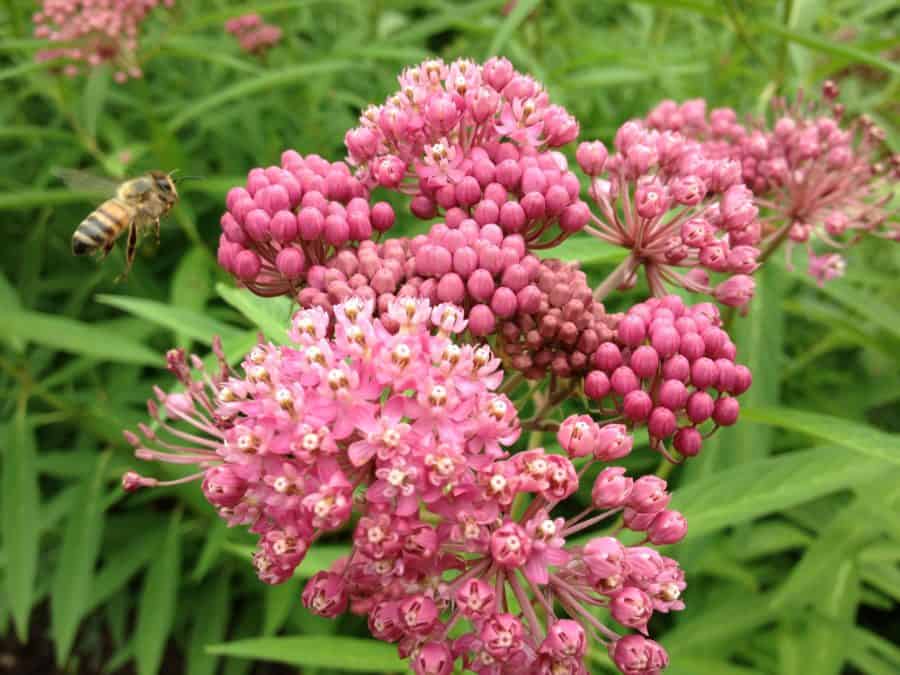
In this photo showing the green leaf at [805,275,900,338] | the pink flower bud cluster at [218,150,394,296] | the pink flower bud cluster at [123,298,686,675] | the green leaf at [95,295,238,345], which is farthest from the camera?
the green leaf at [805,275,900,338]

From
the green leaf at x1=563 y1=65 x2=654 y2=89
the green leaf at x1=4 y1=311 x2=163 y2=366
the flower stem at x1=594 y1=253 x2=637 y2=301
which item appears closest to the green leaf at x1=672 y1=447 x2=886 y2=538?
the flower stem at x1=594 y1=253 x2=637 y2=301

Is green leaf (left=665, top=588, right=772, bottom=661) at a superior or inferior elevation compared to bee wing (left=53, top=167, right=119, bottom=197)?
inferior

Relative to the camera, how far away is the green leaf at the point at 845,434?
2.10 metres

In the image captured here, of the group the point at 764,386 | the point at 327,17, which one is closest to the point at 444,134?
the point at 764,386

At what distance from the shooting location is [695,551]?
3.12 metres

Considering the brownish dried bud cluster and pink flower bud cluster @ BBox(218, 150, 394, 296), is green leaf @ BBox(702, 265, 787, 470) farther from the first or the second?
pink flower bud cluster @ BBox(218, 150, 394, 296)

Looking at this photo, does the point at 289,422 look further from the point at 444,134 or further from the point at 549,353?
the point at 444,134

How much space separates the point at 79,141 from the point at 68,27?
2.11 feet

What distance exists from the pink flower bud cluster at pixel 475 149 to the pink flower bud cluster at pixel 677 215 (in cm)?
19

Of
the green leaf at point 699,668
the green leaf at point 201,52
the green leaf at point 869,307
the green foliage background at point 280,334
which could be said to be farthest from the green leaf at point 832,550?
the green leaf at point 201,52

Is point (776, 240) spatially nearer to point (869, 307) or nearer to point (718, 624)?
point (869, 307)

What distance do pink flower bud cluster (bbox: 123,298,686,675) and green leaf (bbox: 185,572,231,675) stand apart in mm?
3349

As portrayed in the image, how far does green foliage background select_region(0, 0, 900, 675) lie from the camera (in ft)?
10.4

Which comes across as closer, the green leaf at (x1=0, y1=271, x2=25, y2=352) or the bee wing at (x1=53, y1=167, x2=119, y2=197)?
the bee wing at (x1=53, y1=167, x2=119, y2=197)
